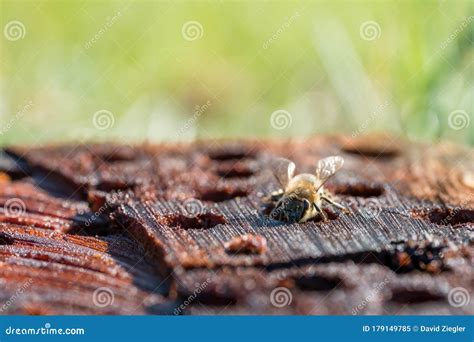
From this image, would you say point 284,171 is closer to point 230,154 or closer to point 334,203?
point 334,203

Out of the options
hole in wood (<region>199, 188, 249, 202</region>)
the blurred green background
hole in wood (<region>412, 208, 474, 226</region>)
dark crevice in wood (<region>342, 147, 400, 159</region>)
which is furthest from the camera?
the blurred green background

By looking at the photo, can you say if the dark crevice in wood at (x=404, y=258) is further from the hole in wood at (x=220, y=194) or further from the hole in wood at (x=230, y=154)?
the hole in wood at (x=230, y=154)

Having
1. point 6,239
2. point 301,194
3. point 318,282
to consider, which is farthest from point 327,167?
point 6,239

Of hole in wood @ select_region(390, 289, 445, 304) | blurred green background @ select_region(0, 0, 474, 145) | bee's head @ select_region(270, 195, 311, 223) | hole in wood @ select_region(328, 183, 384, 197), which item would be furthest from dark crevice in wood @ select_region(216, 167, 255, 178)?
blurred green background @ select_region(0, 0, 474, 145)

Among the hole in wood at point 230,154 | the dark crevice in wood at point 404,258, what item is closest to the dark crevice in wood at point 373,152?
the hole in wood at point 230,154

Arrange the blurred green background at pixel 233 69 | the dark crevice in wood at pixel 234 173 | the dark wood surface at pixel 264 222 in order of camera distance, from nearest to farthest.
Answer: the dark wood surface at pixel 264 222, the dark crevice in wood at pixel 234 173, the blurred green background at pixel 233 69

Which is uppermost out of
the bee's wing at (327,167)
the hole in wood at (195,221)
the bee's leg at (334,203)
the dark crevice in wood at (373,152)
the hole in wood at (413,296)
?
the hole in wood at (195,221)

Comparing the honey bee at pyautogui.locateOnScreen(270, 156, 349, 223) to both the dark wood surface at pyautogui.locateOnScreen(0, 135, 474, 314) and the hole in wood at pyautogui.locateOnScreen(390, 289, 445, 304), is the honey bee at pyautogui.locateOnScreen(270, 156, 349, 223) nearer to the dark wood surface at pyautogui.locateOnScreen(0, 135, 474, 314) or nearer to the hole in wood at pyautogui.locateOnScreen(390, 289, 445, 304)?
the dark wood surface at pyautogui.locateOnScreen(0, 135, 474, 314)
